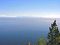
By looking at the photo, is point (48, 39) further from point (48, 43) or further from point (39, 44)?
point (39, 44)

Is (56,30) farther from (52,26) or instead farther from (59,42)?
(59,42)

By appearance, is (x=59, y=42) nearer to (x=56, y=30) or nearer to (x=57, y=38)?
(x=57, y=38)

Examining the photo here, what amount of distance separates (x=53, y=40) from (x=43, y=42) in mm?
2397

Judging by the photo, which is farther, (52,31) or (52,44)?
(52,31)

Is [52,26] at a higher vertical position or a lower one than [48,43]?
higher

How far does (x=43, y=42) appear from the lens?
913 inches

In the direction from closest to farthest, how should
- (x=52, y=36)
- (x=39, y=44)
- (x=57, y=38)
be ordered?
(x=39, y=44)
(x=57, y=38)
(x=52, y=36)

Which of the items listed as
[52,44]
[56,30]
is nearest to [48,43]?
[52,44]

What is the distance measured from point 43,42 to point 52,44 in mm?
1708

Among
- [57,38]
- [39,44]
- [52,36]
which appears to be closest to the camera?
[39,44]

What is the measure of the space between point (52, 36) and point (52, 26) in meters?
1.49

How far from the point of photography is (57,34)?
1008 inches

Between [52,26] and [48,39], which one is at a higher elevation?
[52,26]

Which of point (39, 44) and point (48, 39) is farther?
point (48, 39)
